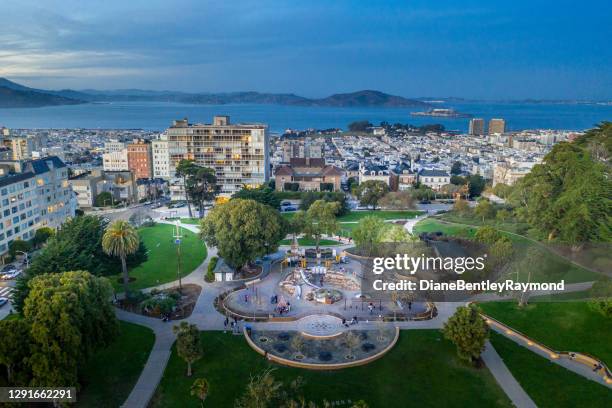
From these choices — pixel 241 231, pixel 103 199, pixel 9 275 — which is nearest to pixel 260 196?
pixel 241 231

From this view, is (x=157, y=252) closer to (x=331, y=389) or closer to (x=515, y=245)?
(x=331, y=389)

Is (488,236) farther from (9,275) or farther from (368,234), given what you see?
(9,275)

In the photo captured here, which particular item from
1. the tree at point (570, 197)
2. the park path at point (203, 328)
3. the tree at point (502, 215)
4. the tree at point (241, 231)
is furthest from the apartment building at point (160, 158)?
the tree at point (570, 197)

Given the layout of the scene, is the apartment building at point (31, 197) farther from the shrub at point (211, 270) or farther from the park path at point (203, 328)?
the shrub at point (211, 270)

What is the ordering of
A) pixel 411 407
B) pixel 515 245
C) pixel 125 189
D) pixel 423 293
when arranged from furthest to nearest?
pixel 125 189, pixel 515 245, pixel 423 293, pixel 411 407

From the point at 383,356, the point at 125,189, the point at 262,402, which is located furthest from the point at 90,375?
the point at 125,189

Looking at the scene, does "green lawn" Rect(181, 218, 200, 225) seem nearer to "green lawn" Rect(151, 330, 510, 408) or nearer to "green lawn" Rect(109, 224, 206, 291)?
"green lawn" Rect(109, 224, 206, 291)

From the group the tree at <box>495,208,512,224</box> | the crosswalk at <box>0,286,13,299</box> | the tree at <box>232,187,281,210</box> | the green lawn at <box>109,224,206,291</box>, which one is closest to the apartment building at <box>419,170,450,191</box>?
the tree at <box>495,208,512,224</box>
